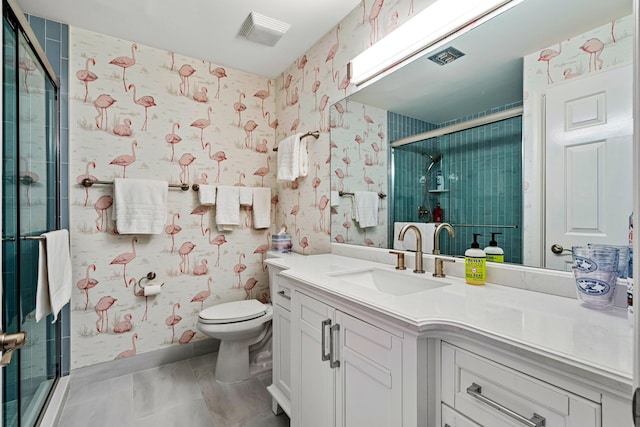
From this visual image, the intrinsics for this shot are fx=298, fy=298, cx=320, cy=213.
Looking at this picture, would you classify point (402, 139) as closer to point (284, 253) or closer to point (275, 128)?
point (284, 253)

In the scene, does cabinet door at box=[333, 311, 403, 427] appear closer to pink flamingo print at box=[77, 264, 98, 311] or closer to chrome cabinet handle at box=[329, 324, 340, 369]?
chrome cabinet handle at box=[329, 324, 340, 369]

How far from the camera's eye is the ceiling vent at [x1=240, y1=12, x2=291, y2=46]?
1.83 m

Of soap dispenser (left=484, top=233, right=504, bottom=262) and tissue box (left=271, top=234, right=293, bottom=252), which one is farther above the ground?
soap dispenser (left=484, top=233, right=504, bottom=262)

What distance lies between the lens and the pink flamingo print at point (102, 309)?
1.99 metres

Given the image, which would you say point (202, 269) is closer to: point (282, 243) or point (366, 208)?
point (282, 243)

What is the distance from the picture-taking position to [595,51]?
893 mm

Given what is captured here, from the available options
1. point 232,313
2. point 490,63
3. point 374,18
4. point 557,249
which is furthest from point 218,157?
point 557,249

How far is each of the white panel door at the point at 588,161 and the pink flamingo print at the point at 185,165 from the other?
218cm

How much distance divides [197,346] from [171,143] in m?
1.55

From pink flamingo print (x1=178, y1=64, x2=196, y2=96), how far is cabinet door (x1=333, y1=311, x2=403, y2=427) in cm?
207

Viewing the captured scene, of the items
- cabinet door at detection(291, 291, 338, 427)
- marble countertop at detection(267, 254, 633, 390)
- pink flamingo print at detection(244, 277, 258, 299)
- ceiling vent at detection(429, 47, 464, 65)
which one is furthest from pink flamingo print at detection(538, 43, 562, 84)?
pink flamingo print at detection(244, 277, 258, 299)

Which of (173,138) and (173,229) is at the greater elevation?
(173,138)

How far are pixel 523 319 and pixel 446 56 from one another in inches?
44.5

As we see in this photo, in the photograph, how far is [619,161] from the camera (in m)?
0.85
